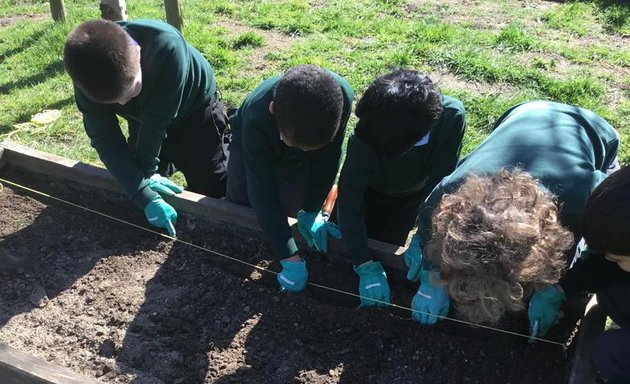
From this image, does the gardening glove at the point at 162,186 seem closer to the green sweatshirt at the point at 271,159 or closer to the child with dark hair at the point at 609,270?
the green sweatshirt at the point at 271,159

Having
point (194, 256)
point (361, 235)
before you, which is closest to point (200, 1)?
point (194, 256)

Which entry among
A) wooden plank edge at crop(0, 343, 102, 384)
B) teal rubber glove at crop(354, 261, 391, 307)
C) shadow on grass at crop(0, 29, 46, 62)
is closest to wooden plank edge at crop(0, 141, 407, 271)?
teal rubber glove at crop(354, 261, 391, 307)

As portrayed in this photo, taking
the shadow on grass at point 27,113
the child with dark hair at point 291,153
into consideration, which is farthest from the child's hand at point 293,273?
the shadow on grass at point 27,113

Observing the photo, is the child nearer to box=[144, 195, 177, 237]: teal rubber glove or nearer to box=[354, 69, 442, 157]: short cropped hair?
box=[354, 69, 442, 157]: short cropped hair

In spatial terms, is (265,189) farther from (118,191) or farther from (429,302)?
(118,191)

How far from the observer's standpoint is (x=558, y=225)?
1795mm

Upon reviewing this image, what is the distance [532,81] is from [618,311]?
2.76m

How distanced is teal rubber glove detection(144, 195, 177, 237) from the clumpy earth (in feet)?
0.35

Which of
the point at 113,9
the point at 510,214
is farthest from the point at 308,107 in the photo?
the point at 113,9

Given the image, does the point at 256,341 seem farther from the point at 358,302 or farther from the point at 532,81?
the point at 532,81

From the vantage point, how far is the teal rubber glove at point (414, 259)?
8.44ft

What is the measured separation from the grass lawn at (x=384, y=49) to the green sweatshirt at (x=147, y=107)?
114cm

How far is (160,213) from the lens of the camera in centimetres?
295

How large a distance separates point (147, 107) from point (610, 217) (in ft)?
6.59
